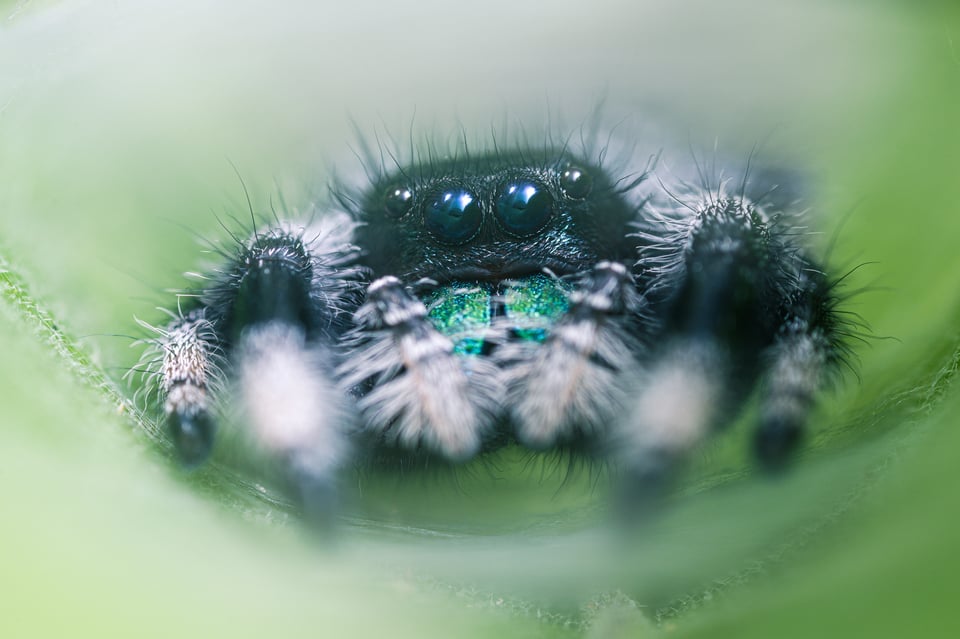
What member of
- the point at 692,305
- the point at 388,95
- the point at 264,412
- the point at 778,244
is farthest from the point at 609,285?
the point at 388,95

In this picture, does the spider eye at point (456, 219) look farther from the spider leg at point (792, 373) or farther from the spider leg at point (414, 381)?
the spider leg at point (792, 373)

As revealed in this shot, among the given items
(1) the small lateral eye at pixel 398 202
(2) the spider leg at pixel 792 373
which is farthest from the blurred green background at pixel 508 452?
(1) the small lateral eye at pixel 398 202

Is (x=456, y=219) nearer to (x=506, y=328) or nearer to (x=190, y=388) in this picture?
(x=506, y=328)

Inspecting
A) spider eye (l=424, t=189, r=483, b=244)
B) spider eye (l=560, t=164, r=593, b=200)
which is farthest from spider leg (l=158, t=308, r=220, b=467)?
spider eye (l=560, t=164, r=593, b=200)

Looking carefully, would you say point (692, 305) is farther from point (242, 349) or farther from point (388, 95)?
point (388, 95)

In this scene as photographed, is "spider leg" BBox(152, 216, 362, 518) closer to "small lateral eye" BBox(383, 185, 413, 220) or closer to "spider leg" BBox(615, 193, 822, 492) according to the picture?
"small lateral eye" BBox(383, 185, 413, 220)

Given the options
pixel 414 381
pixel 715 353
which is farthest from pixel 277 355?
pixel 715 353
